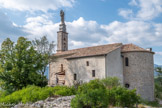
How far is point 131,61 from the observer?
2314cm

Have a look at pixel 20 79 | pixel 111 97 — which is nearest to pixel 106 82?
pixel 111 97

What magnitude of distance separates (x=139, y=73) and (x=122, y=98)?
15.1 m

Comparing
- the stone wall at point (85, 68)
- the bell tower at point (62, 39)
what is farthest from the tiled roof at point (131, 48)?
the bell tower at point (62, 39)

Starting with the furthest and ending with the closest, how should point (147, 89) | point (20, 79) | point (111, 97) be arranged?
point (147, 89) < point (20, 79) < point (111, 97)

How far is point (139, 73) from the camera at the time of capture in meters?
22.9

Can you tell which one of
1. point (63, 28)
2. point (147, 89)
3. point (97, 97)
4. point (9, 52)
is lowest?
point (147, 89)

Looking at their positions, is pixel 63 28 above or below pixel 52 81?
above

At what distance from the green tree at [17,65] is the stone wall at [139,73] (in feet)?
40.5

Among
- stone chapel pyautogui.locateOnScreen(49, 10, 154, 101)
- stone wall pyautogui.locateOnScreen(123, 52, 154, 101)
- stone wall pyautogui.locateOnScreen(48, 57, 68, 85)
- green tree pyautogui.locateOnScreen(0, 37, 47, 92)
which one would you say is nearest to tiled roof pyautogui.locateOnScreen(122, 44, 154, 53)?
stone chapel pyautogui.locateOnScreen(49, 10, 154, 101)

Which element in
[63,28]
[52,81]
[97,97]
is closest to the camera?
[97,97]

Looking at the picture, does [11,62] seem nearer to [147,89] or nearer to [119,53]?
[119,53]

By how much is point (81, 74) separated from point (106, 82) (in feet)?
25.3

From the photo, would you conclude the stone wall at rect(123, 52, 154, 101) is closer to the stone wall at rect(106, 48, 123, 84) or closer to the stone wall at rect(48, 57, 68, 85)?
the stone wall at rect(106, 48, 123, 84)

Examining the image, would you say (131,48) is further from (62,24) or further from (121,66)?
(62,24)
